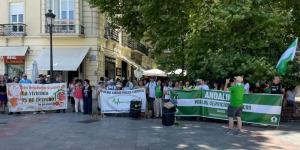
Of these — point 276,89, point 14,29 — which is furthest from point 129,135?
point 14,29

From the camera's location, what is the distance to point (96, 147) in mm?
12016

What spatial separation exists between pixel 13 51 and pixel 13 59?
0.52 meters

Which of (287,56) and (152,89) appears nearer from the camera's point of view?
(287,56)

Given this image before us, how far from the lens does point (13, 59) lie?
32250mm

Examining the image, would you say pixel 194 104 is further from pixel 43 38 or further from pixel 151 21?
pixel 43 38

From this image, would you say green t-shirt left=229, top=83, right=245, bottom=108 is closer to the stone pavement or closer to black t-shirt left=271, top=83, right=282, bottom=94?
the stone pavement

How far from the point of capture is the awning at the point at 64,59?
3058 cm

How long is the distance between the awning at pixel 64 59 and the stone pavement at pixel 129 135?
39.7ft

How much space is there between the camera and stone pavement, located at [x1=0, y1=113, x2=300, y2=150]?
12305 mm

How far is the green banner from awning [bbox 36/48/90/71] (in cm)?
1325

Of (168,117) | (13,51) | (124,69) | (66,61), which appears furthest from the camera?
(124,69)

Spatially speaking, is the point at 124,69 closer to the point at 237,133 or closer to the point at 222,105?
the point at 222,105

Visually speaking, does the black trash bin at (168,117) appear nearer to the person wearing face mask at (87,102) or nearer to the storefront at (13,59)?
the person wearing face mask at (87,102)

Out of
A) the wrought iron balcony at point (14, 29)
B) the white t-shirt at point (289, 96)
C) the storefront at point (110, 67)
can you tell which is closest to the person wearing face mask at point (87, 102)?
the white t-shirt at point (289, 96)
